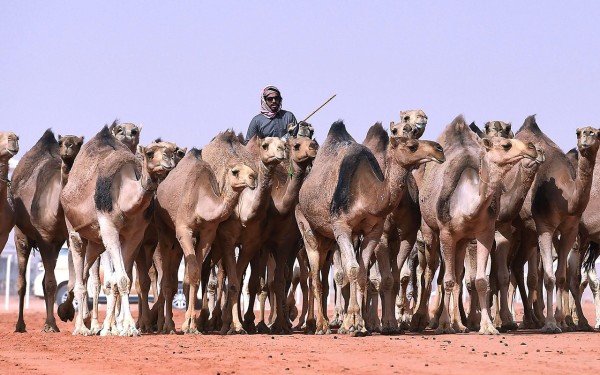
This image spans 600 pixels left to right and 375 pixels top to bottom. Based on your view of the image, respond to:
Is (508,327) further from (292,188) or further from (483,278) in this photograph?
(292,188)

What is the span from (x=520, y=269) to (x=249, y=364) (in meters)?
7.47

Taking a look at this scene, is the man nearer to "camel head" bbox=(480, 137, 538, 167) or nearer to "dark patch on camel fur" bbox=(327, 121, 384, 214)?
"dark patch on camel fur" bbox=(327, 121, 384, 214)

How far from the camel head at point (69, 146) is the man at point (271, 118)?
2.93m

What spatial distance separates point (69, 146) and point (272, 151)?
2.87 metres

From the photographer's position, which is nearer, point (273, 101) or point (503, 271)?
point (503, 271)

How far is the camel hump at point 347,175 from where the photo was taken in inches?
623

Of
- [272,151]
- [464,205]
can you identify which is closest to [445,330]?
[464,205]

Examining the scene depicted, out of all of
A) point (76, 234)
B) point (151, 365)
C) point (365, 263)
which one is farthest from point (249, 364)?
point (76, 234)

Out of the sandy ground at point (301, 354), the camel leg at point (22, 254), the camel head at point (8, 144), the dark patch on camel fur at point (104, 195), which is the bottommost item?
the sandy ground at point (301, 354)

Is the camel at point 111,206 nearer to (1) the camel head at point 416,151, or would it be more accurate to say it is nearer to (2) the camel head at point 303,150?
(2) the camel head at point 303,150

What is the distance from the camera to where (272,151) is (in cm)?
1638

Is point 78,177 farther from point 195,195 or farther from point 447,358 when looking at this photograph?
point 447,358

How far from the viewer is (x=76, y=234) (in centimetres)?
1673

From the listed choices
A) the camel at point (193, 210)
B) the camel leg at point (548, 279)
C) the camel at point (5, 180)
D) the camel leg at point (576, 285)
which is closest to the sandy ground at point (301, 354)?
the camel leg at point (548, 279)
